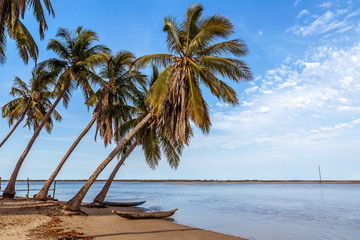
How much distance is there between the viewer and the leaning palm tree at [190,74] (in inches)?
450

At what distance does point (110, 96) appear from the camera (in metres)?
16.8

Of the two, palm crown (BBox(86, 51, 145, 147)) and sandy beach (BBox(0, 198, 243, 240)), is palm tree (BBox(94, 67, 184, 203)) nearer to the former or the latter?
palm crown (BBox(86, 51, 145, 147))

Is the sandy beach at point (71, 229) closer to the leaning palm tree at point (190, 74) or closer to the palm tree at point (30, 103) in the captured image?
the leaning palm tree at point (190, 74)

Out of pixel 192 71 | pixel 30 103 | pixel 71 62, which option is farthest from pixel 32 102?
pixel 192 71

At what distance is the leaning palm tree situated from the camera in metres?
11.4

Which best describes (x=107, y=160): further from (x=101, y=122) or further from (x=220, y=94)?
(x=220, y=94)

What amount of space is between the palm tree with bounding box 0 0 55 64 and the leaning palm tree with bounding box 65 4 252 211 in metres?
5.08

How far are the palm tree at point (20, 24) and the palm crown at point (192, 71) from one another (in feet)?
16.5

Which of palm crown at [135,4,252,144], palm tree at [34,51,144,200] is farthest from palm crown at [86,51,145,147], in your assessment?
palm crown at [135,4,252,144]

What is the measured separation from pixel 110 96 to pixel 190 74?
7174 mm

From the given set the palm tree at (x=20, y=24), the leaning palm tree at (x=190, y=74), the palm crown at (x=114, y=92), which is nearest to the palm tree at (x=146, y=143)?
the palm crown at (x=114, y=92)

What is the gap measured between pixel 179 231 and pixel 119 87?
1016 cm

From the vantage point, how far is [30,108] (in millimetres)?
22109

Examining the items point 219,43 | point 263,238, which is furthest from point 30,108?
point 263,238
